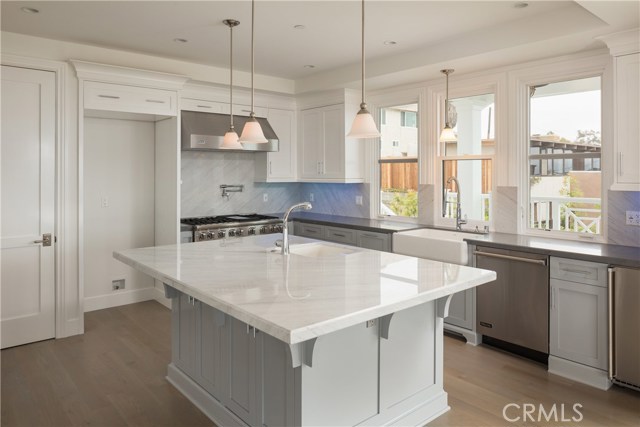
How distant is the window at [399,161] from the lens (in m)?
5.15

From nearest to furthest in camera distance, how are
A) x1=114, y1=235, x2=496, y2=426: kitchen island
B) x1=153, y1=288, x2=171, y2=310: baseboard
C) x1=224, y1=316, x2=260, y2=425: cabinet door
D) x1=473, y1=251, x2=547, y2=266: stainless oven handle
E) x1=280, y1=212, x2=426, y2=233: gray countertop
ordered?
x1=114, y1=235, x2=496, y2=426: kitchen island, x1=224, y1=316, x2=260, y2=425: cabinet door, x1=473, y1=251, x2=547, y2=266: stainless oven handle, x1=280, y1=212, x2=426, y2=233: gray countertop, x1=153, y1=288, x2=171, y2=310: baseboard

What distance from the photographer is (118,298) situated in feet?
16.7

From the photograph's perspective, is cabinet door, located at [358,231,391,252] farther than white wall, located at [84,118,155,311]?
No

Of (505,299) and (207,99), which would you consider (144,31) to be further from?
(505,299)

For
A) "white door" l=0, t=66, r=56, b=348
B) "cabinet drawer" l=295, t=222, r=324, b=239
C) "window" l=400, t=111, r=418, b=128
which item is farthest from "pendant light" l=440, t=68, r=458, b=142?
"white door" l=0, t=66, r=56, b=348

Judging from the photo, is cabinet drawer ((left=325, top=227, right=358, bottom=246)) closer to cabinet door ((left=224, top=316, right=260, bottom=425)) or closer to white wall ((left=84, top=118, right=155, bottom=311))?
white wall ((left=84, top=118, right=155, bottom=311))

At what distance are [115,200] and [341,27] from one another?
3.06m

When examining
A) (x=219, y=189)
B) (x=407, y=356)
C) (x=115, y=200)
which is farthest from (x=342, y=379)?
(x=219, y=189)

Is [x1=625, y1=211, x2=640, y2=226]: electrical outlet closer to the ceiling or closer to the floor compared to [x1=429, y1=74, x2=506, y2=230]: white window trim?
closer to the floor

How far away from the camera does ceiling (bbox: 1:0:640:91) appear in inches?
127

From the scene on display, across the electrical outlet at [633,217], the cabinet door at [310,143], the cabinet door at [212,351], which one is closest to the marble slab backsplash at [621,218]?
the electrical outlet at [633,217]

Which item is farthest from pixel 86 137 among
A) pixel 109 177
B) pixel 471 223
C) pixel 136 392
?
pixel 471 223

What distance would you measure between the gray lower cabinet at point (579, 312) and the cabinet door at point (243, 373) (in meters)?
2.26

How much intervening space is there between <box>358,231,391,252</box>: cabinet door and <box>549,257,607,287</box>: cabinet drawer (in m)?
1.60
